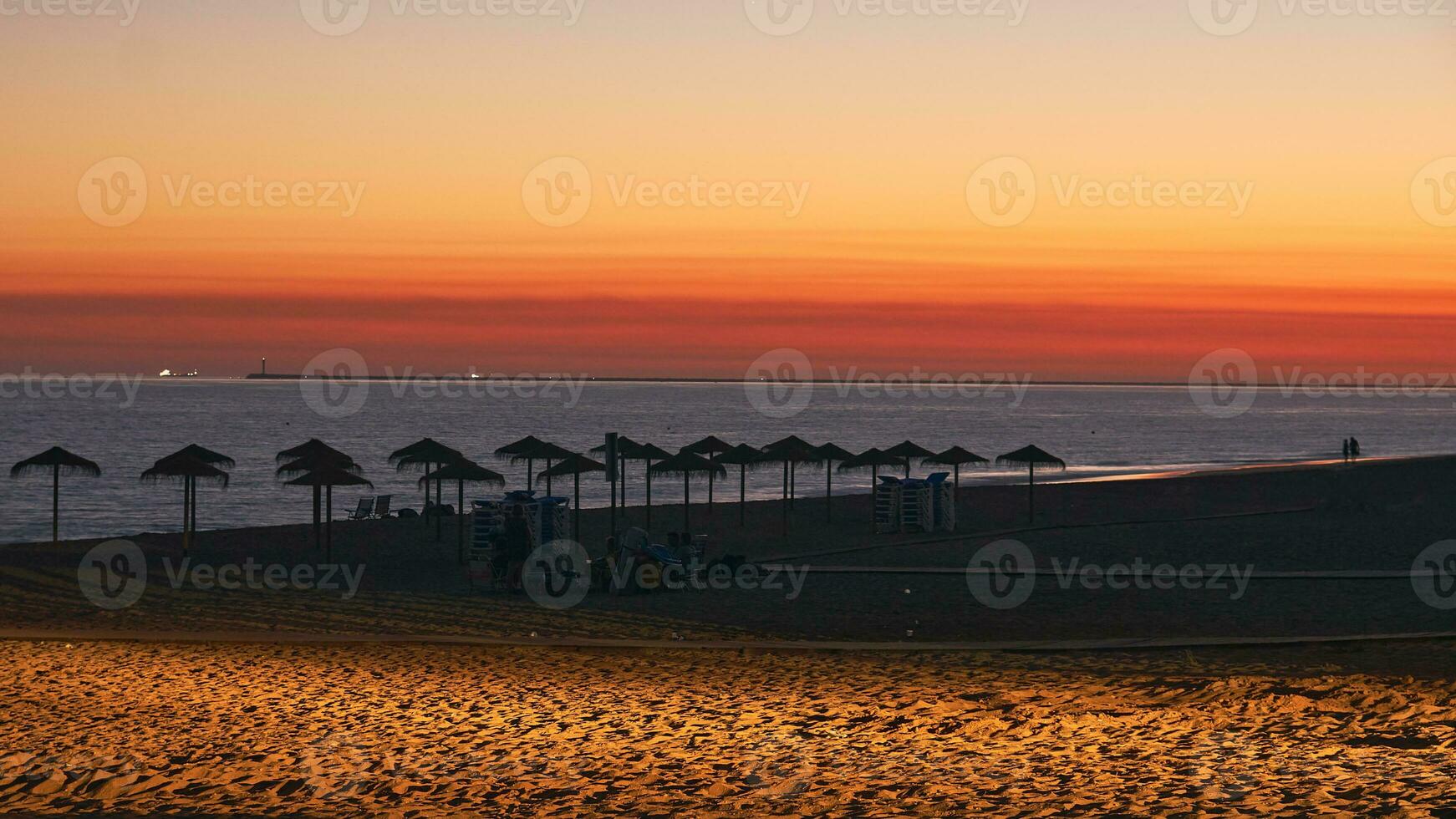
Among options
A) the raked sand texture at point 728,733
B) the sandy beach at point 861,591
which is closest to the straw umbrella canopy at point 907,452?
the sandy beach at point 861,591

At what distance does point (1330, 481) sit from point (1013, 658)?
115 feet

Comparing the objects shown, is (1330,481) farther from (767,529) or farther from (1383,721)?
(1383,721)

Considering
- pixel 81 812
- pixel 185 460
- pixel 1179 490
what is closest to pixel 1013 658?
pixel 81 812

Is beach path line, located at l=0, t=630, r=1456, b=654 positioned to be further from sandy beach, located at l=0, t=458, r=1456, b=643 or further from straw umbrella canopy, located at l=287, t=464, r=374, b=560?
straw umbrella canopy, located at l=287, t=464, r=374, b=560

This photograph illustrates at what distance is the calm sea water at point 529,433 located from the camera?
4641cm

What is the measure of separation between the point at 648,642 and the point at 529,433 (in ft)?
329

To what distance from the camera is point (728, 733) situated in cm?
744
